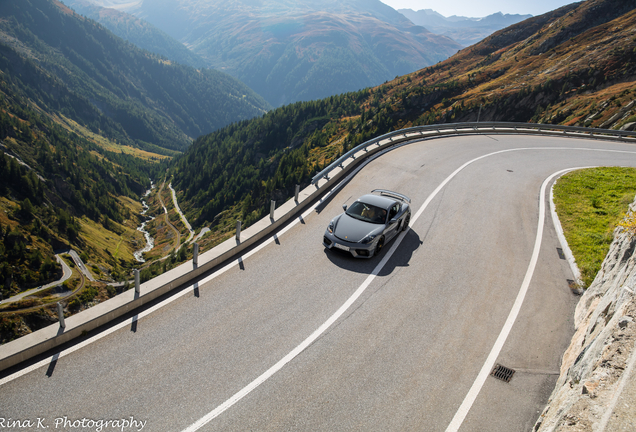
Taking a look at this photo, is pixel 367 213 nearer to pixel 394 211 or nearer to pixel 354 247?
pixel 394 211

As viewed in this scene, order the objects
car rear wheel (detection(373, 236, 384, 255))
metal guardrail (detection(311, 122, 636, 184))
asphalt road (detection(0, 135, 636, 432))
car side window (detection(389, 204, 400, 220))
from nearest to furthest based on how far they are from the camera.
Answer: asphalt road (detection(0, 135, 636, 432))
car rear wheel (detection(373, 236, 384, 255))
car side window (detection(389, 204, 400, 220))
metal guardrail (detection(311, 122, 636, 184))

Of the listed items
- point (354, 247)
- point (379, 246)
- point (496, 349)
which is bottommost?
point (496, 349)

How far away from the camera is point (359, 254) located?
1071 centimetres

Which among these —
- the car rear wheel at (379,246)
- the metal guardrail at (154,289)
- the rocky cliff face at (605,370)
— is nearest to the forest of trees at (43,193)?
the metal guardrail at (154,289)

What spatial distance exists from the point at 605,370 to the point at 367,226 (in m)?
6.85

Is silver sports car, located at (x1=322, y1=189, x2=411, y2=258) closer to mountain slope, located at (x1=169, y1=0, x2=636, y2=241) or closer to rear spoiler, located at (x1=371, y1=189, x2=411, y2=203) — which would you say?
rear spoiler, located at (x1=371, y1=189, x2=411, y2=203)

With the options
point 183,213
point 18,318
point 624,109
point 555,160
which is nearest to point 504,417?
point 555,160

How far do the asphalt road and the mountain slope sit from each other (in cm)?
2999

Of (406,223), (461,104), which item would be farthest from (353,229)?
(461,104)

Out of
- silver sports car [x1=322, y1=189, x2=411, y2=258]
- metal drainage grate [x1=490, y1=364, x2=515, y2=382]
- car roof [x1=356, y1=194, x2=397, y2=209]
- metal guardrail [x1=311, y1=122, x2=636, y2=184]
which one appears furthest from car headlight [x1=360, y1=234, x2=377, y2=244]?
metal guardrail [x1=311, y1=122, x2=636, y2=184]

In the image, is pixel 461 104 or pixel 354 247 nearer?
pixel 354 247

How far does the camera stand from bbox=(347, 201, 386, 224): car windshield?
37.5 ft

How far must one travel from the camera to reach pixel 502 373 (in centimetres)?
720

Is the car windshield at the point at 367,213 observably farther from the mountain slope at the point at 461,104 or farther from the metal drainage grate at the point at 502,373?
the mountain slope at the point at 461,104
